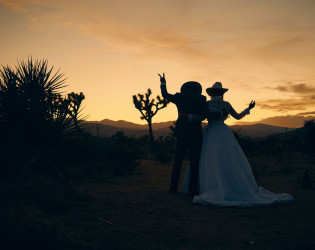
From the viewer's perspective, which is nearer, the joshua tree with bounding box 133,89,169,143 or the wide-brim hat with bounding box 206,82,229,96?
the wide-brim hat with bounding box 206,82,229,96

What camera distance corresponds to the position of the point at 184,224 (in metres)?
3.86

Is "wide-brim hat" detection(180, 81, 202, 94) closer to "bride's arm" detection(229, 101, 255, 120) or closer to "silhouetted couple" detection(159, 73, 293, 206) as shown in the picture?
"silhouetted couple" detection(159, 73, 293, 206)

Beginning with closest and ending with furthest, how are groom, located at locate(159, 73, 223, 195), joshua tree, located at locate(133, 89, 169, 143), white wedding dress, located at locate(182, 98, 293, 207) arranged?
1. white wedding dress, located at locate(182, 98, 293, 207)
2. groom, located at locate(159, 73, 223, 195)
3. joshua tree, located at locate(133, 89, 169, 143)

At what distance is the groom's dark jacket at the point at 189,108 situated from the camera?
19.1 feet

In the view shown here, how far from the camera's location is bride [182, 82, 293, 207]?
Answer: 5035 millimetres

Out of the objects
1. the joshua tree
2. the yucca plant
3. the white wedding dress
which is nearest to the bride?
the white wedding dress

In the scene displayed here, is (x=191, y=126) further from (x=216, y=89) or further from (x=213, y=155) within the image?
(x=216, y=89)

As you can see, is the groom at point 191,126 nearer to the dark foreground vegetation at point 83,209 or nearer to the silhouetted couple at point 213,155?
the silhouetted couple at point 213,155

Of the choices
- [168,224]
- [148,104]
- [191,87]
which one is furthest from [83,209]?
[148,104]

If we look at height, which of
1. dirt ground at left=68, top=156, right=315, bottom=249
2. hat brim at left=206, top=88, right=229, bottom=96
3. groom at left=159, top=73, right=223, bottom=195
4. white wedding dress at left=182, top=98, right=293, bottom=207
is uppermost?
hat brim at left=206, top=88, right=229, bottom=96

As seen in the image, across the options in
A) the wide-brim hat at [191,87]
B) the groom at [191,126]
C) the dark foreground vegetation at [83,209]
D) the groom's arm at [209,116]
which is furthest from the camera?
the wide-brim hat at [191,87]

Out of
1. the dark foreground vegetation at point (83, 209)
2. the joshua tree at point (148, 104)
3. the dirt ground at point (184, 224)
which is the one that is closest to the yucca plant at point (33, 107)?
the dark foreground vegetation at point (83, 209)

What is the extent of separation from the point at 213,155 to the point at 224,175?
42cm

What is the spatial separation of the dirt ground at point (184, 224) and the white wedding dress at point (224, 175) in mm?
198
